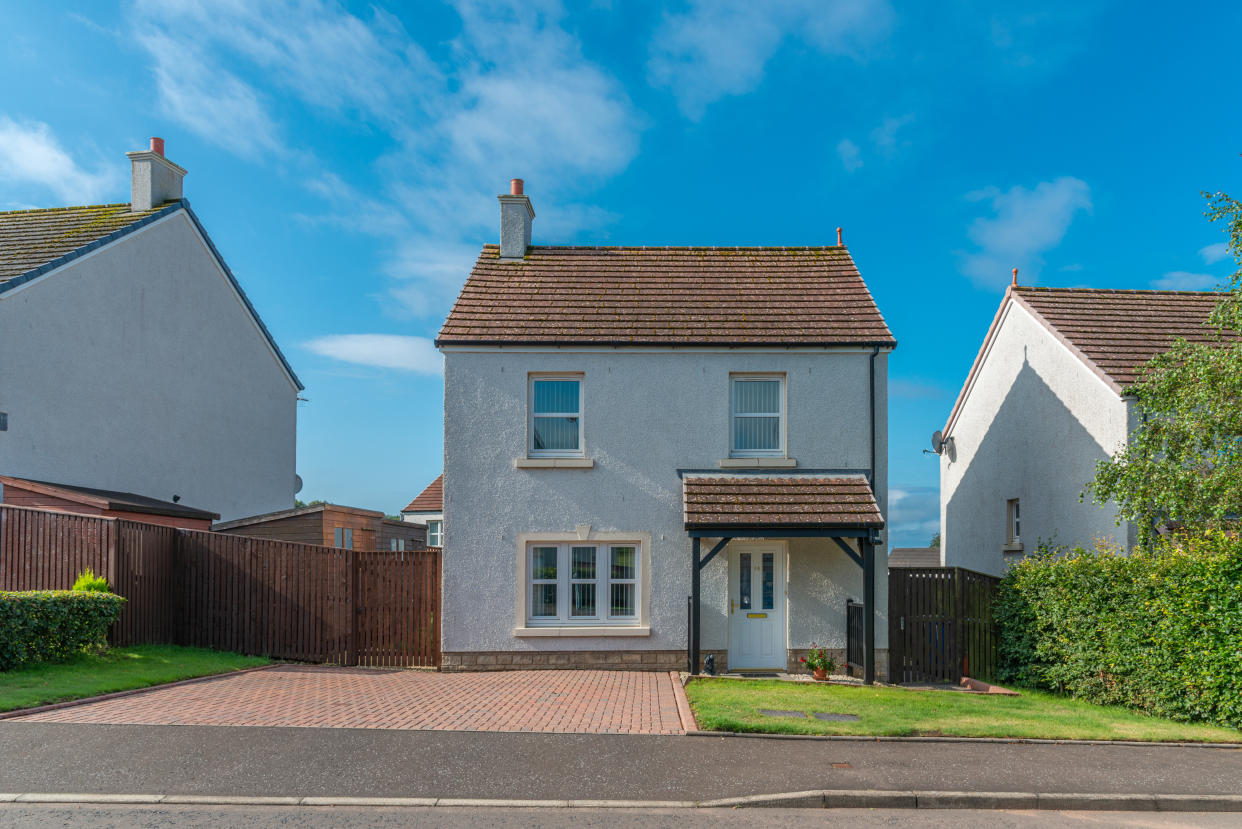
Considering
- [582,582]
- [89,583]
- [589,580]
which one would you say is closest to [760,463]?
[589,580]

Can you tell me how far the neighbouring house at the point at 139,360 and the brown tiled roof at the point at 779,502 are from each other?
1334cm

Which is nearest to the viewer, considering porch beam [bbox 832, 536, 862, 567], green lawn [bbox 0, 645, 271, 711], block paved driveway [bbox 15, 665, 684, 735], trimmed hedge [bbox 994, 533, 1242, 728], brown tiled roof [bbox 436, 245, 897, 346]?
block paved driveway [bbox 15, 665, 684, 735]

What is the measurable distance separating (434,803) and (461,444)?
909cm

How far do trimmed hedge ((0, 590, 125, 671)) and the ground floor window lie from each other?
6.66m

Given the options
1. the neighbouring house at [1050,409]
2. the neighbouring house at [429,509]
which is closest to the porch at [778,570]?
the neighbouring house at [1050,409]

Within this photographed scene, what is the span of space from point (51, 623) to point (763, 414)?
11.7m

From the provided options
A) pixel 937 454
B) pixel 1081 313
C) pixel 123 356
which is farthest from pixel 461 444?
pixel 937 454

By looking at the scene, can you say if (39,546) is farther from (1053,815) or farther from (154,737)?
(1053,815)

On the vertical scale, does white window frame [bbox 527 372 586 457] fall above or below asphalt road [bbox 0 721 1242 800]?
above

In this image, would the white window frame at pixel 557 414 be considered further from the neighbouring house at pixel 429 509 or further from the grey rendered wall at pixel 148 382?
the neighbouring house at pixel 429 509

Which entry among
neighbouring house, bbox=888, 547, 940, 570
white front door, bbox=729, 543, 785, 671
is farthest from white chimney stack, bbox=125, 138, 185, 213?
neighbouring house, bbox=888, 547, 940, 570

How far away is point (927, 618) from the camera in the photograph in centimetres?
1636

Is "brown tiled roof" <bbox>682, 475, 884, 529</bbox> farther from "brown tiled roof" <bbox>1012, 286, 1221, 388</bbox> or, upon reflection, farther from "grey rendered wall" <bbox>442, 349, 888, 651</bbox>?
"brown tiled roof" <bbox>1012, 286, 1221, 388</bbox>

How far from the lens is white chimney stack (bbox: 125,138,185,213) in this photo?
23.8 metres
